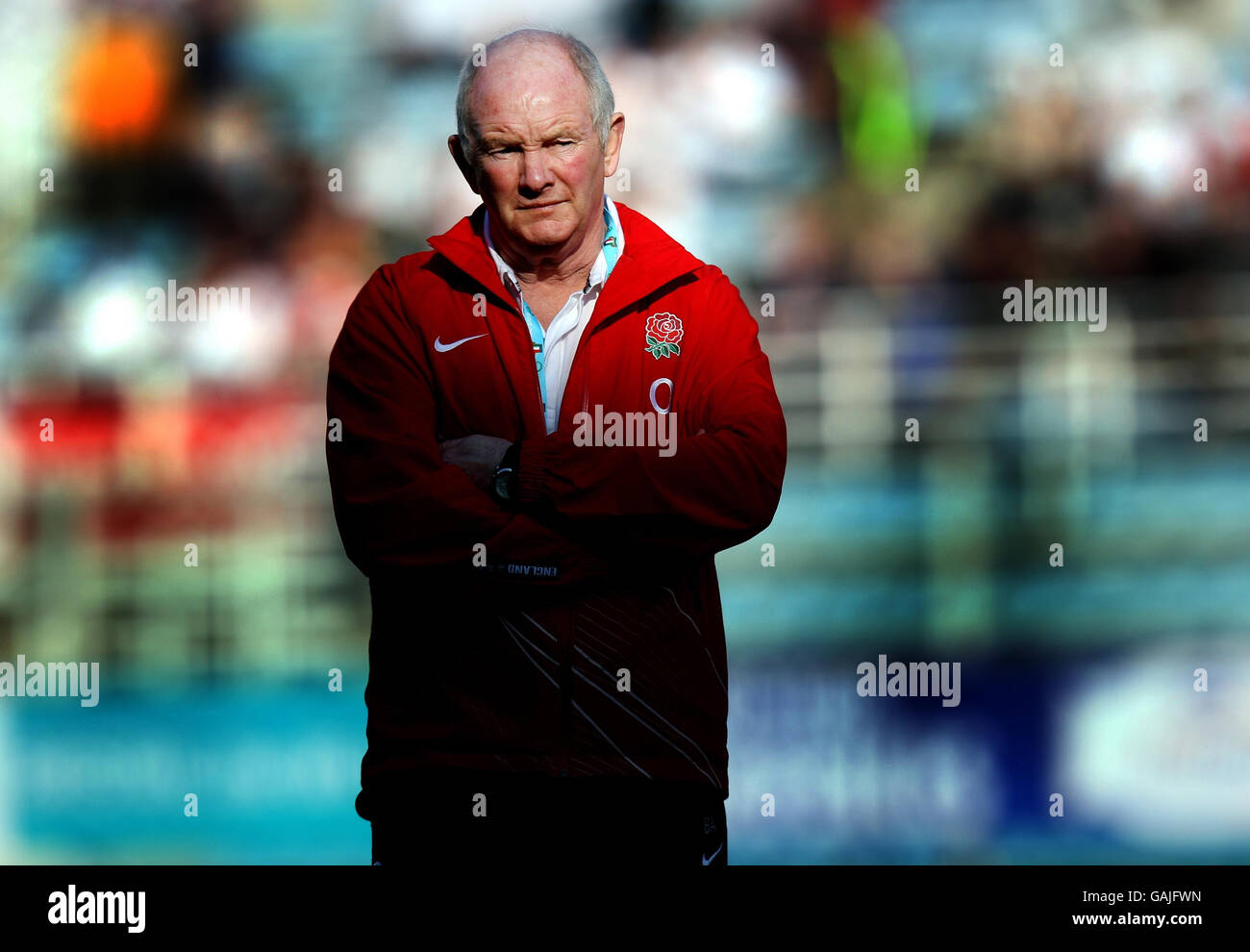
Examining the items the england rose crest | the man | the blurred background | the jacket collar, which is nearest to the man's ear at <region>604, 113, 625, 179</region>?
the man

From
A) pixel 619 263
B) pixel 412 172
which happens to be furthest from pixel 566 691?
pixel 412 172

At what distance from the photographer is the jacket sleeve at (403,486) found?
2.12 meters

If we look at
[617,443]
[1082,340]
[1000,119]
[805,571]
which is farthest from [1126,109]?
[617,443]

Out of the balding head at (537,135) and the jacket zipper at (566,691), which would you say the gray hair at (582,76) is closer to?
the balding head at (537,135)

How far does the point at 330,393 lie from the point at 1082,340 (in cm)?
202

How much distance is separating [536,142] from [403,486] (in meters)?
0.52

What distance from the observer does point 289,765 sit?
354 cm

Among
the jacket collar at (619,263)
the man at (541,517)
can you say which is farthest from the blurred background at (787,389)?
the man at (541,517)

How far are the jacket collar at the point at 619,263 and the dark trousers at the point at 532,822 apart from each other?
2.22ft

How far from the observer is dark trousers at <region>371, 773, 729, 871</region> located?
2.12 metres

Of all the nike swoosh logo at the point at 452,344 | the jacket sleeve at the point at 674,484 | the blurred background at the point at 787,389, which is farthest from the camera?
the blurred background at the point at 787,389

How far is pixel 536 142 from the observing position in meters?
2.15

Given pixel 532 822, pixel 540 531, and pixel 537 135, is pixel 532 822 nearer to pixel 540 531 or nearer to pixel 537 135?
pixel 540 531
